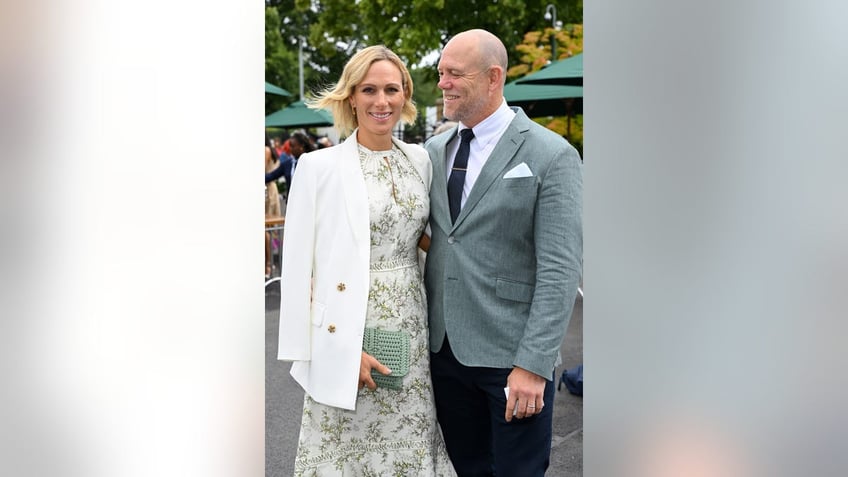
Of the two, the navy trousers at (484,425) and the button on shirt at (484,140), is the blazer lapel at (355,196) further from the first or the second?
the navy trousers at (484,425)

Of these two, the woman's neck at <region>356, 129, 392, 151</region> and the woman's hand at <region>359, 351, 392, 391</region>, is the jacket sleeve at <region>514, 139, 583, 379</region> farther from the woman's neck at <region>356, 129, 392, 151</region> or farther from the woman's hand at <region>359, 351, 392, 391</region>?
the woman's neck at <region>356, 129, 392, 151</region>

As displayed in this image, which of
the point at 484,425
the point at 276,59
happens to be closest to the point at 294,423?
the point at 484,425

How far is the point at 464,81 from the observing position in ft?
8.07

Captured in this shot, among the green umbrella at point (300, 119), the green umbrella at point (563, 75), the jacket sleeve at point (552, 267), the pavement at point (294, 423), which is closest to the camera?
the jacket sleeve at point (552, 267)

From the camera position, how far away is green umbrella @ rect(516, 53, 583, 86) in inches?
264

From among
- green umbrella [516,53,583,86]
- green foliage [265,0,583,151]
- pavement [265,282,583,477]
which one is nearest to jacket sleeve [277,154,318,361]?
pavement [265,282,583,477]

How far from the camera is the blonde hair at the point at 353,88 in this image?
8.04ft

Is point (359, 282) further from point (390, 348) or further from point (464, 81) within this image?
point (464, 81)

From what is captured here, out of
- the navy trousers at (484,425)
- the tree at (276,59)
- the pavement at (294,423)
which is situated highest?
the tree at (276,59)

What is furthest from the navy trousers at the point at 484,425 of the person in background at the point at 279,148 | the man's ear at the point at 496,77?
the person in background at the point at 279,148

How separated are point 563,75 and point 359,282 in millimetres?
4845
